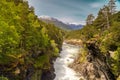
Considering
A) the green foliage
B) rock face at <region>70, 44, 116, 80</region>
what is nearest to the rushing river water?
rock face at <region>70, 44, 116, 80</region>

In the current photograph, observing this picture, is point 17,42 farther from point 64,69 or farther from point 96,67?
point 64,69

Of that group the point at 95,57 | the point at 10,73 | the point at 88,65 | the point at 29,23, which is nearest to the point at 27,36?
the point at 29,23

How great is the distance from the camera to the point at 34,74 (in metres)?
72.1

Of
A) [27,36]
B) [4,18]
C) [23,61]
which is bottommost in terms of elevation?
[23,61]

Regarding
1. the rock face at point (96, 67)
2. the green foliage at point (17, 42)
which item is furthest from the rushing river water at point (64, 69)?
the green foliage at point (17, 42)

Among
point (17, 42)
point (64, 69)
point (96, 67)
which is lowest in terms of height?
point (64, 69)

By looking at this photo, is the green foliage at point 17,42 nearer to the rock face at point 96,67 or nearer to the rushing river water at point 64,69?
the rock face at point 96,67

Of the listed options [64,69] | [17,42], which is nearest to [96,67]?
[17,42]

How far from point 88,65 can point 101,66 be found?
11.6 meters

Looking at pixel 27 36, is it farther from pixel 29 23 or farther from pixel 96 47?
pixel 96 47

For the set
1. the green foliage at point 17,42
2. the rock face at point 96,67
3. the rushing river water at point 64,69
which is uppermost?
the green foliage at point 17,42

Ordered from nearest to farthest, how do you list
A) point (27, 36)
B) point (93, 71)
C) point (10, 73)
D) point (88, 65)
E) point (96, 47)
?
point (10, 73) → point (27, 36) → point (96, 47) → point (93, 71) → point (88, 65)

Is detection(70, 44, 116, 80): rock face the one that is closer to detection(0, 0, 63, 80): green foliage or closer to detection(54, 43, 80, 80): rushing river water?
detection(54, 43, 80, 80): rushing river water

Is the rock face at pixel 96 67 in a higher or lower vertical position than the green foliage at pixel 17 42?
lower
